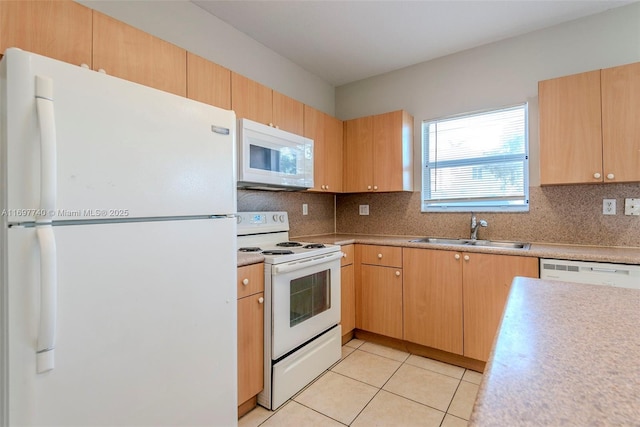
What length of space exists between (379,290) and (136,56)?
7.45 feet

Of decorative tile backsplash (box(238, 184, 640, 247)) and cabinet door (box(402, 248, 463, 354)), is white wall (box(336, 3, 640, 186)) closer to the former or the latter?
decorative tile backsplash (box(238, 184, 640, 247))

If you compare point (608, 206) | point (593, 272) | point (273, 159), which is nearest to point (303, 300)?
point (273, 159)

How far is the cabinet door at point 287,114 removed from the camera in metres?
2.30

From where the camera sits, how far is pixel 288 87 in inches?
114

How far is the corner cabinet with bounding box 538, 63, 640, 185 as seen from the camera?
1.85m

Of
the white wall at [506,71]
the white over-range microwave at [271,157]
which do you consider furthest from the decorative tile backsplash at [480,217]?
the white over-range microwave at [271,157]

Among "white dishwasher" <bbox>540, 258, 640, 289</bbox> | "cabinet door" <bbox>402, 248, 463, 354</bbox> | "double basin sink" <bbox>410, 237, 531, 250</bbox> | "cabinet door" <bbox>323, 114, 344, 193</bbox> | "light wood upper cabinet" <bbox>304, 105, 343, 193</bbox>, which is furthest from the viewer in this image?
"cabinet door" <bbox>323, 114, 344, 193</bbox>

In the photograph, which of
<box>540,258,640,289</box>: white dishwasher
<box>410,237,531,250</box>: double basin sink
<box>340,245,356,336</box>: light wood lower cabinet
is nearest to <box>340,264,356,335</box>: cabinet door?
<box>340,245,356,336</box>: light wood lower cabinet

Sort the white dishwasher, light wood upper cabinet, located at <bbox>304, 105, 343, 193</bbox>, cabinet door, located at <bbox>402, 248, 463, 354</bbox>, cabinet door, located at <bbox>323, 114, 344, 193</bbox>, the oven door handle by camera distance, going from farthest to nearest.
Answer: cabinet door, located at <bbox>323, 114, 344, 193</bbox>, light wood upper cabinet, located at <bbox>304, 105, 343, 193</bbox>, cabinet door, located at <bbox>402, 248, 463, 354</bbox>, the oven door handle, the white dishwasher

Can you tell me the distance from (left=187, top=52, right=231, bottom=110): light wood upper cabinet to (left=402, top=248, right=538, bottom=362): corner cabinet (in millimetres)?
1739

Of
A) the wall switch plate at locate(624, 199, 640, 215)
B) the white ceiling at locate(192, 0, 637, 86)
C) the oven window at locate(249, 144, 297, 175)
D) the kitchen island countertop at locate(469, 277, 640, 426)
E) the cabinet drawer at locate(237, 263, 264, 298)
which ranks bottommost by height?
the cabinet drawer at locate(237, 263, 264, 298)

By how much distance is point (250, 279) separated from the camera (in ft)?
5.59

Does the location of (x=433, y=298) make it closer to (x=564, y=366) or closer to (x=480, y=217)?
(x=480, y=217)

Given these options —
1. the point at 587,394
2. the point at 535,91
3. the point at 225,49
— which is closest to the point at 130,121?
the point at 587,394
